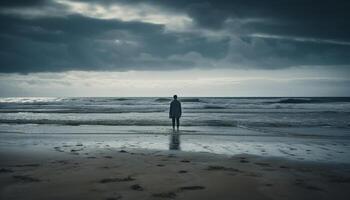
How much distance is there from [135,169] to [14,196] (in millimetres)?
2859

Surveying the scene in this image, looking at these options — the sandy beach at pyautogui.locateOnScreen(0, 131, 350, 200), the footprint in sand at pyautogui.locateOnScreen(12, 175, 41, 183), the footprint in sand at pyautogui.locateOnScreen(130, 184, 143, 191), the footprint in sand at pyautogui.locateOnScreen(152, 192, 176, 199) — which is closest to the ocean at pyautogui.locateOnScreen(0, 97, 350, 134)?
the sandy beach at pyautogui.locateOnScreen(0, 131, 350, 200)

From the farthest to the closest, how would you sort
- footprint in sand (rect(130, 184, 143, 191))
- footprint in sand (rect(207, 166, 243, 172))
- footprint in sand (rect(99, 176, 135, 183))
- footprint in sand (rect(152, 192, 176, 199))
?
footprint in sand (rect(207, 166, 243, 172)) → footprint in sand (rect(99, 176, 135, 183)) → footprint in sand (rect(130, 184, 143, 191)) → footprint in sand (rect(152, 192, 176, 199))

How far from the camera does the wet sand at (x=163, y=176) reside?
5574 mm

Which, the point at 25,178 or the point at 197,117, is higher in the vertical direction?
the point at 25,178

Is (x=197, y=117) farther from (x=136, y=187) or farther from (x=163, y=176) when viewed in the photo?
(x=136, y=187)

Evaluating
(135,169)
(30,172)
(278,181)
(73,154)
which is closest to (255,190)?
(278,181)

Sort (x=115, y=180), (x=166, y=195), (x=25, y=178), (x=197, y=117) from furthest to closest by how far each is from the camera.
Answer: (x=197, y=117)
(x=25, y=178)
(x=115, y=180)
(x=166, y=195)

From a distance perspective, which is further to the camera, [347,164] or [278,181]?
[347,164]

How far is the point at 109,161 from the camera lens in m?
8.77

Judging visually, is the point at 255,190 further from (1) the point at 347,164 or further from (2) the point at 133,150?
(2) the point at 133,150

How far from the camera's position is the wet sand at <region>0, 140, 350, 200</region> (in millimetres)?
5574

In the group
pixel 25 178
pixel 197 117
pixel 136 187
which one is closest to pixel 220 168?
pixel 136 187

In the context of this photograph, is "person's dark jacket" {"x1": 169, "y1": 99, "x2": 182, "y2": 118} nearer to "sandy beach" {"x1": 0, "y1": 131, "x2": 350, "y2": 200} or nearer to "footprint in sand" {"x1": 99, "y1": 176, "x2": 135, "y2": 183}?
"sandy beach" {"x1": 0, "y1": 131, "x2": 350, "y2": 200}

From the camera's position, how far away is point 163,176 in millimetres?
6848
